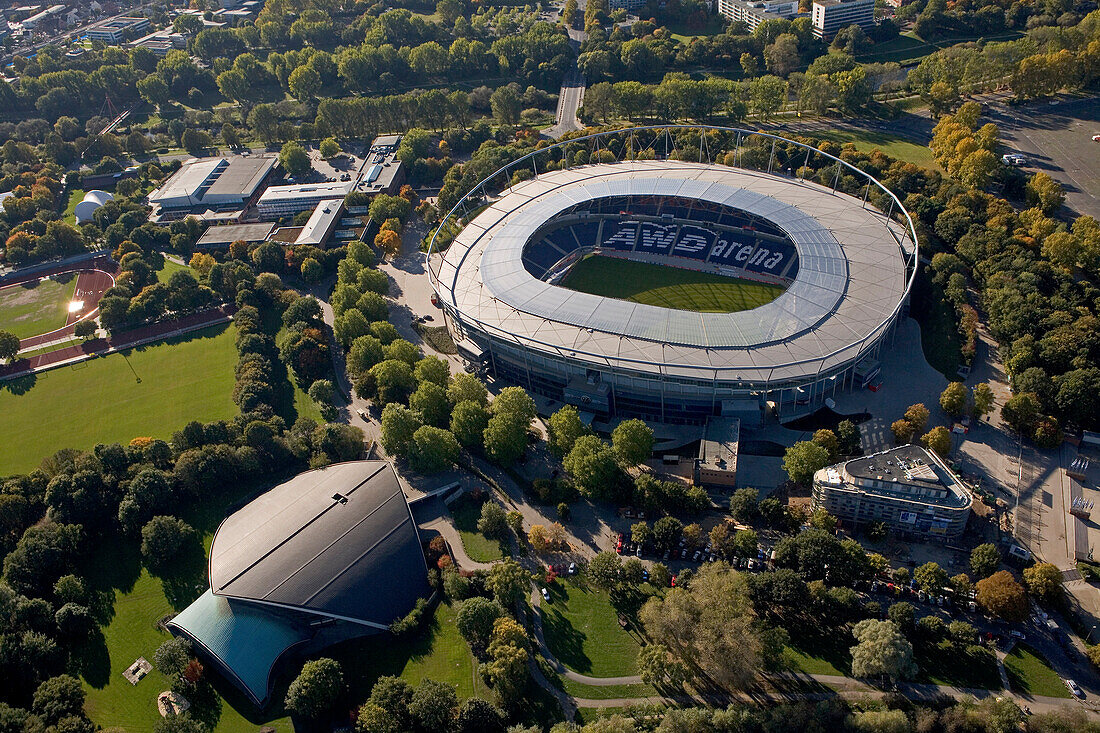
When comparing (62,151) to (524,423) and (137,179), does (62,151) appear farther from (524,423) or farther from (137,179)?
(524,423)

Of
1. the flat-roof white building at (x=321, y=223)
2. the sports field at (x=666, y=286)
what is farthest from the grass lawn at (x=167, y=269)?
the sports field at (x=666, y=286)

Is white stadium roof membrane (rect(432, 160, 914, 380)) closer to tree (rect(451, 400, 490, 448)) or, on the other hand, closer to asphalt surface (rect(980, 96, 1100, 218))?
tree (rect(451, 400, 490, 448))

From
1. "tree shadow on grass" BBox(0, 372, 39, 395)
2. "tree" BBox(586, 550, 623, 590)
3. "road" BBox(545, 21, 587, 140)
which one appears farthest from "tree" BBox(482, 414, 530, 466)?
"road" BBox(545, 21, 587, 140)

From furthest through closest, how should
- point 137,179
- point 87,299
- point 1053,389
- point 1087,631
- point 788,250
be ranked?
point 137,179, point 87,299, point 788,250, point 1053,389, point 1087,631

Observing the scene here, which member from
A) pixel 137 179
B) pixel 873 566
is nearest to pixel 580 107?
pixel 137 179

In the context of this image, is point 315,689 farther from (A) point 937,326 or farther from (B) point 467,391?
(A) point 937,326

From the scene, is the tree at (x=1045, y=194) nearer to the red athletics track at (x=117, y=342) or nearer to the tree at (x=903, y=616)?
the tree at (x=903, y=616)
